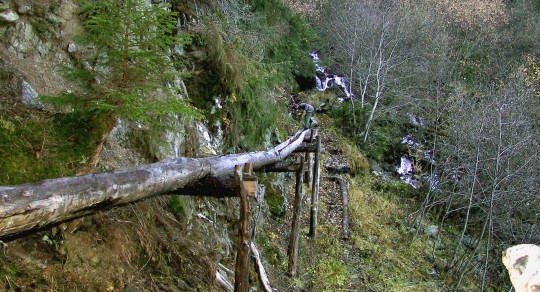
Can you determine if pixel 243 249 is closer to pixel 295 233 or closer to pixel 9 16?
pixel 9 16

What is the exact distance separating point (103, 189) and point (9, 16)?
3.54m

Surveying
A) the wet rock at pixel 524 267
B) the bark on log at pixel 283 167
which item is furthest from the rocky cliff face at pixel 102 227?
the wet rock at pixel 524 267

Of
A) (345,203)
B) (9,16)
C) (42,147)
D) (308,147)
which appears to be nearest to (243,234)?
(42,147)

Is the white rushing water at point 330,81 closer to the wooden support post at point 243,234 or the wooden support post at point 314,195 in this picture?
the wooden support post at point 314,195

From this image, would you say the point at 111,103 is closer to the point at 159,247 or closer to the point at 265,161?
the point at 159,247

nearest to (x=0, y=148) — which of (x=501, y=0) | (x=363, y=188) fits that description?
(x=363, y=188)

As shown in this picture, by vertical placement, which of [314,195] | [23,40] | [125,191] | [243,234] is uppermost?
[23,40]

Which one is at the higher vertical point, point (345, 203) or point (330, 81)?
point (330, 81)

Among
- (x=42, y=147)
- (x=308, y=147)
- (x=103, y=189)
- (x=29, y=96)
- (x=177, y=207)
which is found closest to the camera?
(x=103, y=189)

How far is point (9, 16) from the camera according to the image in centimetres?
455

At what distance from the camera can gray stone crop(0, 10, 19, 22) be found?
14.7 feet

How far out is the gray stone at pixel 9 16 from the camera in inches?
176

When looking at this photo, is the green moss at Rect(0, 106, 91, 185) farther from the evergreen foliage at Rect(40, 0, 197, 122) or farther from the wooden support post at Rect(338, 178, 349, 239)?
the wooden support post at Rect(338, 178, 349, 239)

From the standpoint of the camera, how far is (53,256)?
300 centimetres
